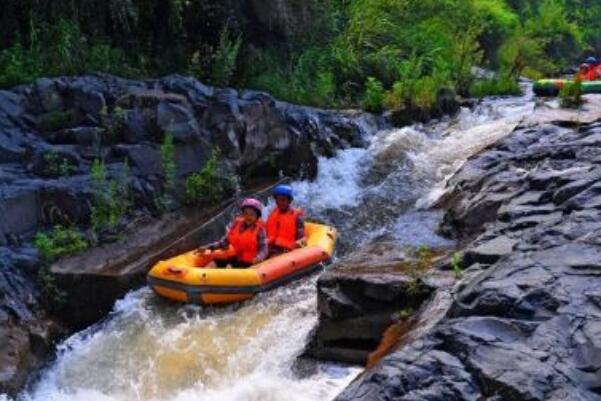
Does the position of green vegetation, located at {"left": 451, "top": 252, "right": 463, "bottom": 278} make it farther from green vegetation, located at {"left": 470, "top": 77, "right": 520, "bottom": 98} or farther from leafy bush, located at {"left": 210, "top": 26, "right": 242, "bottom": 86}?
green vegetation, located at {"left": 470, "top": 77, "right": 520, "bottom": 98}

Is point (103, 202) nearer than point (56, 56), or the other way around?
point (103, 202)

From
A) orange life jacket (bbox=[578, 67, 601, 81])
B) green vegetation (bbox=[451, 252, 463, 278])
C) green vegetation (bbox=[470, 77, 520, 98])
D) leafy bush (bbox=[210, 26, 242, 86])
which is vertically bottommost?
green vegetation (bbox=[470, 77, 520, 98])

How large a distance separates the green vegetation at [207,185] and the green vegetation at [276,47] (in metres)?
2.17

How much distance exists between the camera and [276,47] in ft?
41.6

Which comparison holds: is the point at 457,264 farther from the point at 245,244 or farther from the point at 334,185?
the point at 334,185

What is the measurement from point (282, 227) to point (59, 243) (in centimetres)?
220

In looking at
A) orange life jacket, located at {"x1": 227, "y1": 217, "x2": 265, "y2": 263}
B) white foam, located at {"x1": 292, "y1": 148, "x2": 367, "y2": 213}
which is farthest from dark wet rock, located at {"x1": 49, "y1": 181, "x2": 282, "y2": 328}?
white foam, located at {"x1": 292, "y1": 148, "x2": 367, "y2": 213}

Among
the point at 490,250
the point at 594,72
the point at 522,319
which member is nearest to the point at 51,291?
the point at 490,250

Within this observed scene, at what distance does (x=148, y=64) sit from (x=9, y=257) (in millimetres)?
5054

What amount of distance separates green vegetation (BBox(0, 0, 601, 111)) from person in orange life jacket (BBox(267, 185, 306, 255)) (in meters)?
3.31

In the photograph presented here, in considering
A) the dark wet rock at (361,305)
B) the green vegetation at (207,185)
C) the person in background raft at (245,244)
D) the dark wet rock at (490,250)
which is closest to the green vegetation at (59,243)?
the person in background raft at (245,244)

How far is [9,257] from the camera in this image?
6539 mm

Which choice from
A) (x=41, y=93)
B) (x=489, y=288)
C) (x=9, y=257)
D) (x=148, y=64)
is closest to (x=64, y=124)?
(x=41, y=93)

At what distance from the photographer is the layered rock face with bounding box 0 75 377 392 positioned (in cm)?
647
